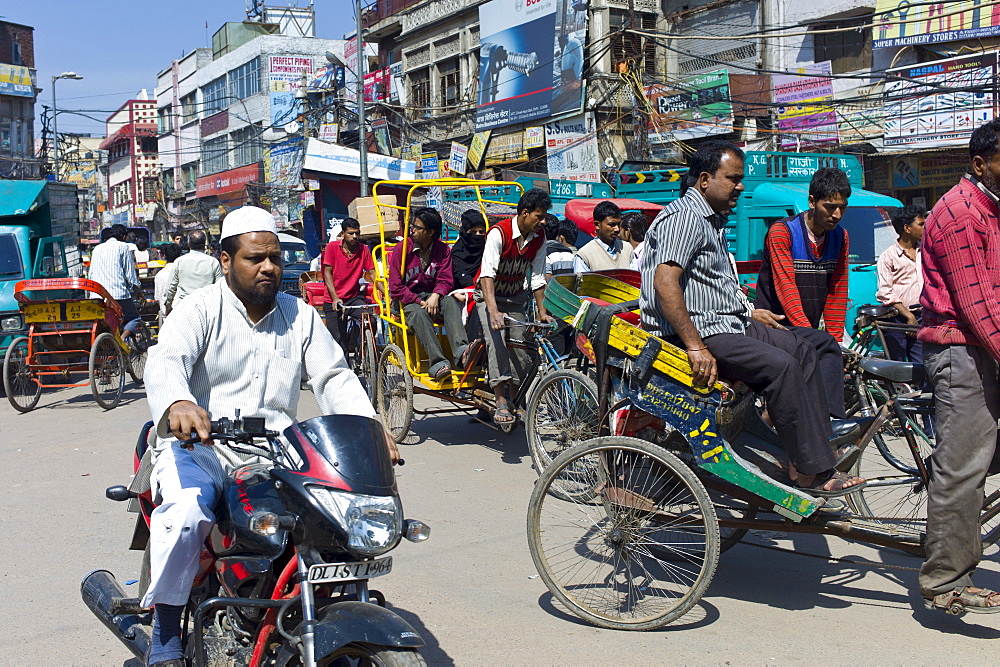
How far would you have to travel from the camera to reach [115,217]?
7600 cm

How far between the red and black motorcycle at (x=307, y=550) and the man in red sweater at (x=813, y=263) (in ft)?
11.2

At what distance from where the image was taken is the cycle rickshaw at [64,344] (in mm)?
9578

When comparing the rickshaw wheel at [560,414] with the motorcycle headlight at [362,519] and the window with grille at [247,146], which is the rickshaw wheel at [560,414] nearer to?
the motorcycle headlight at [362,519]

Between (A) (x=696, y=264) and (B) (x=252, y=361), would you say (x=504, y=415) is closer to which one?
(A) (x=696, y=264)

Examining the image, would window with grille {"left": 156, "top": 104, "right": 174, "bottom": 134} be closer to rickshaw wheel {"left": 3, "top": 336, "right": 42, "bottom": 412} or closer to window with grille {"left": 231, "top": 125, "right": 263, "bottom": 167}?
window with grille {"left": 231, "top": 125, "right": 263, "bottom": 167}

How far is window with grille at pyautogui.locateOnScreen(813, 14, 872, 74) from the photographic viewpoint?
62.1 feet

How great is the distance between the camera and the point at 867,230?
39.2 feet

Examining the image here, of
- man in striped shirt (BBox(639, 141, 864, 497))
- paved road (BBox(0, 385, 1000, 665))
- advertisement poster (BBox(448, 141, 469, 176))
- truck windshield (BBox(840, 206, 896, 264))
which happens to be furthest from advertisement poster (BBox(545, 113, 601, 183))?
man in striped shirt (BBox(639, 141, 864, 497))

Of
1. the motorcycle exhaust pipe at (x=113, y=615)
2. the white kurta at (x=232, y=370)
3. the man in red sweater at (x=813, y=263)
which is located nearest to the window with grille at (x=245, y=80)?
the man in red sweater at (x=813, y=263)

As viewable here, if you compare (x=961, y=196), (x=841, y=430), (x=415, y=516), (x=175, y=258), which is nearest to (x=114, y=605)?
(x=415, y=516)

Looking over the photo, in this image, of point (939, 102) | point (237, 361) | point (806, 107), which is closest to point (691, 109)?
point (806, 107)

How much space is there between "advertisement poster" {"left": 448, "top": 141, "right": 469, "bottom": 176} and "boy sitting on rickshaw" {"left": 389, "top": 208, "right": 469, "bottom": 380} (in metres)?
20.9

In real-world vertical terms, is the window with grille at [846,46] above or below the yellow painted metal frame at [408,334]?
above

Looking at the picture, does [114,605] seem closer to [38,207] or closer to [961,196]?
[961,196]
